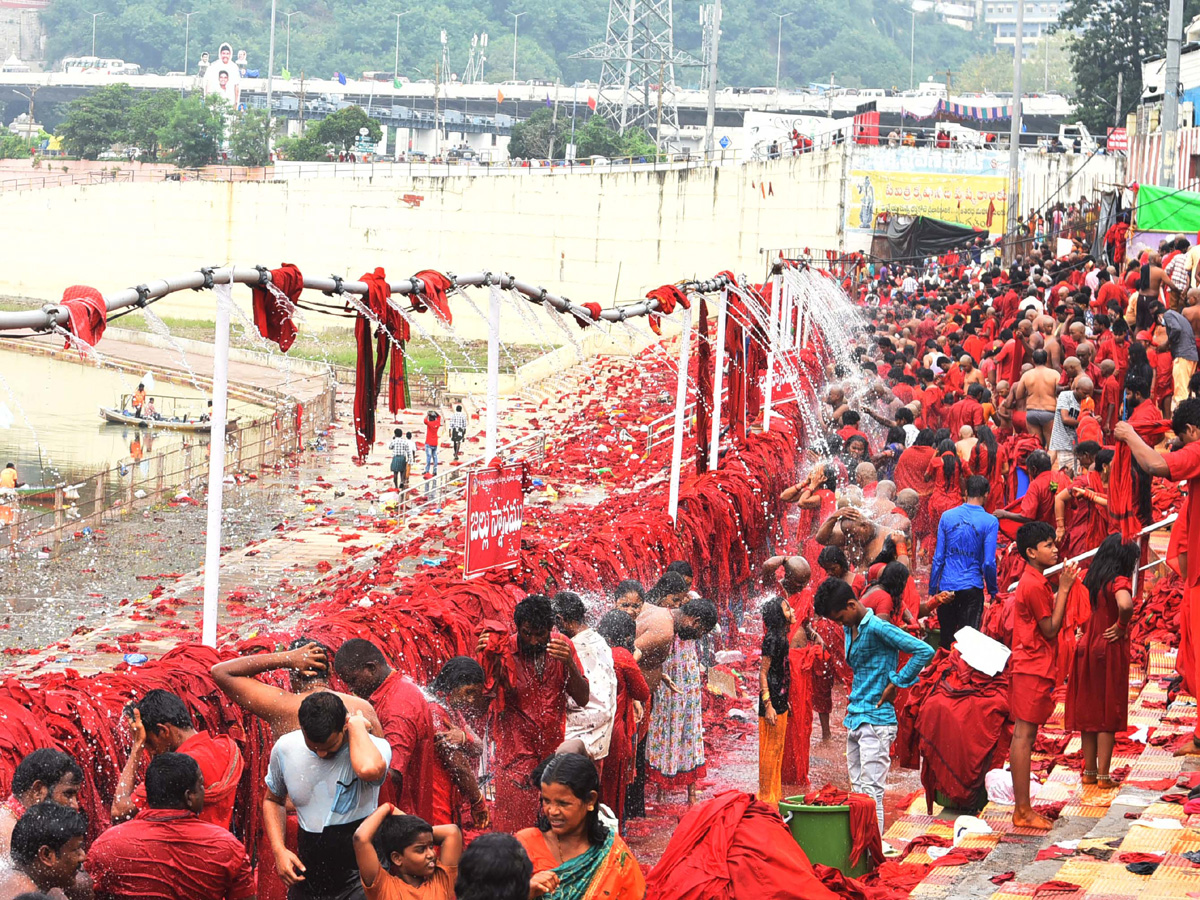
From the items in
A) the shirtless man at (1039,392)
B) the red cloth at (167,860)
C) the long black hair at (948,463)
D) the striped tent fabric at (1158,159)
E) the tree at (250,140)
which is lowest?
the red cloth at (167,860)

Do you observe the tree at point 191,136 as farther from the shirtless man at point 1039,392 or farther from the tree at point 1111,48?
the shirtless man at point 1039,392

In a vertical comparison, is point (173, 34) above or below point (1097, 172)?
above

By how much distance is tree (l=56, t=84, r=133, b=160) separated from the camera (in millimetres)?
76188

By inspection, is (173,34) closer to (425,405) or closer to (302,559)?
(425,405)

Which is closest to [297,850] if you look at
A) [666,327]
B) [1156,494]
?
[1156,494]

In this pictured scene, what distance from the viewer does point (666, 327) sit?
40.5 metres

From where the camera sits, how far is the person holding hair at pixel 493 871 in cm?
428

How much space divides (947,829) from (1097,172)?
128ft

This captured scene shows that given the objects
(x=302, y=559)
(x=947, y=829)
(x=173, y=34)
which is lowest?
(x=302, y=559)

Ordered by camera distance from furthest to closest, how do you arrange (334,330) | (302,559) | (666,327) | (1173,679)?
(334,330) → (666,327) → (302,559) → (1173,679)

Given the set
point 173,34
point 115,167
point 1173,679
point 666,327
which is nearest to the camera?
point 1173,679

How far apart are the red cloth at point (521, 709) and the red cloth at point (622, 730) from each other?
17.6 inches

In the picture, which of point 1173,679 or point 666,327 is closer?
point 1173,679

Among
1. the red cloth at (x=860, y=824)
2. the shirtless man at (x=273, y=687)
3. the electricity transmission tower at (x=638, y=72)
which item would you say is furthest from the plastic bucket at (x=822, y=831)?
the electricity transmission tower at (x=638, y=72)
